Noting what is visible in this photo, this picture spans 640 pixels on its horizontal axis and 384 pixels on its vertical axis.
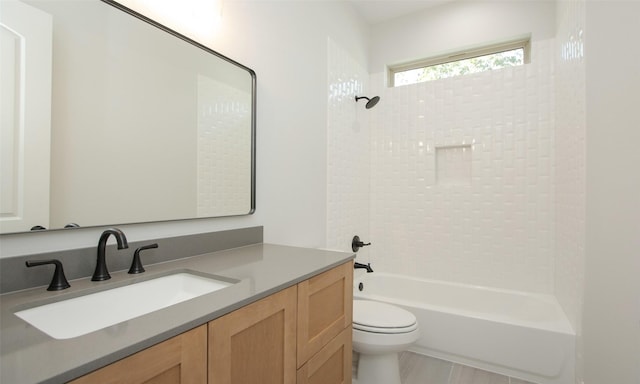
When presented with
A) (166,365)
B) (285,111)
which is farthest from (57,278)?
(285,111)

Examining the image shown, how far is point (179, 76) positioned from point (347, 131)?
1604mm

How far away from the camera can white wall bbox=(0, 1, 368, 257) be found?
5.00 ft

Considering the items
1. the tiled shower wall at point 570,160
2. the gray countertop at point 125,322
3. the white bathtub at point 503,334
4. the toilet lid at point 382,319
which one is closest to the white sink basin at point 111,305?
the gray countertop at point 125,322

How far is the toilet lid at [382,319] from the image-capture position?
5.28 feet

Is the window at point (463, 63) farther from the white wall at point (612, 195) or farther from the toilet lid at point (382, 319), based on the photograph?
the toilet lid at point (382, 319)

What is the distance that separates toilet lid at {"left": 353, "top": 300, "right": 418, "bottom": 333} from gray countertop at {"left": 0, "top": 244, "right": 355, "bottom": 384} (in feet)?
2.03

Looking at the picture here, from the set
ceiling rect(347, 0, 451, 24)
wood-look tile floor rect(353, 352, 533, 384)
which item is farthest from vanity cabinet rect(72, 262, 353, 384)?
ceiling rect(347, 0, 451, 24)

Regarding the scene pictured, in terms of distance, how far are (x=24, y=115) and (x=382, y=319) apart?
1.73 m

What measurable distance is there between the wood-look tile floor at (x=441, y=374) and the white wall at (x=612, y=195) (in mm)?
496

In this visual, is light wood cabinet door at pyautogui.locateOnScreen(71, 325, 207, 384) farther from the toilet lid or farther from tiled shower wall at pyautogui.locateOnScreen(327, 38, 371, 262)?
tiled shower wall at pyautogui.locateOnScreen(327, 38, 371, 262)

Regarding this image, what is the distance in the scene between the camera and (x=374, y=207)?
3068 millimetres

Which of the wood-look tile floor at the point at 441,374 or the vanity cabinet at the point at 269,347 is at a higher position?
the vanity cabinet at the point at 269,347

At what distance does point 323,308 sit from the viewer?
113cm

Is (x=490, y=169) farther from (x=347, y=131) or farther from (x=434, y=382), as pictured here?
(x=434, y=382)
